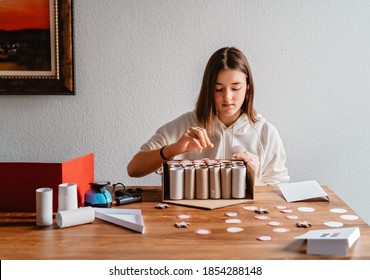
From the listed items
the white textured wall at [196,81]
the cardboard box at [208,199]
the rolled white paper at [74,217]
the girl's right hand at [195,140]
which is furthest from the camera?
the white textured wall at [196,81]

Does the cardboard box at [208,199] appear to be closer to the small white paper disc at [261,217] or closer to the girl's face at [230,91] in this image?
the small white paper disc at [261,217]

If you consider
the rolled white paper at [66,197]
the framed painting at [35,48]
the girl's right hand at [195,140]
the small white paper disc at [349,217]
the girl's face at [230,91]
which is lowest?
the small white paper disc at [349,217]

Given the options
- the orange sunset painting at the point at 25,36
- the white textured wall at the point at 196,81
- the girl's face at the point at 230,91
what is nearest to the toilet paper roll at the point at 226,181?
the girl's face at the point at 230,91

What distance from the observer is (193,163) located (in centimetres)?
175

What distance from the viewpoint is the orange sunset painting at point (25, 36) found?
2770 millimetres

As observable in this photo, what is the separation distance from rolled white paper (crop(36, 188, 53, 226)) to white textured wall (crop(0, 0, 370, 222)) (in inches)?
56.2

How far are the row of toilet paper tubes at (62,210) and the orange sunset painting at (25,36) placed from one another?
60.5 inches

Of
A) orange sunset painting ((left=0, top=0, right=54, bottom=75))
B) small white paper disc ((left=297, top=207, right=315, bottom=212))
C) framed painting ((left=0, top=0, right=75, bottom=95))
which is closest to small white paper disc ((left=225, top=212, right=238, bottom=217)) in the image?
small white paper disc ((left=297, top=207, right=315, bottom=212))

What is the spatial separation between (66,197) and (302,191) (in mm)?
910

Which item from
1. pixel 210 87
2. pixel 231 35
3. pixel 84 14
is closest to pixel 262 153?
pixel 210 87

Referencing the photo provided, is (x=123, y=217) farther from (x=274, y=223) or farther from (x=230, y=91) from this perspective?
(x=230, y=91)

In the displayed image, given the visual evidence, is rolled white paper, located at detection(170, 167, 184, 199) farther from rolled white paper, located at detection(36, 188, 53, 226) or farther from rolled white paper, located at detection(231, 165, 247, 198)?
rolled white paper, located at detection(36, 188, 53, 226)

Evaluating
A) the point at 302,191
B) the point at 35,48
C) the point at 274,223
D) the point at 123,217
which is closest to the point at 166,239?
the point at 123,217
